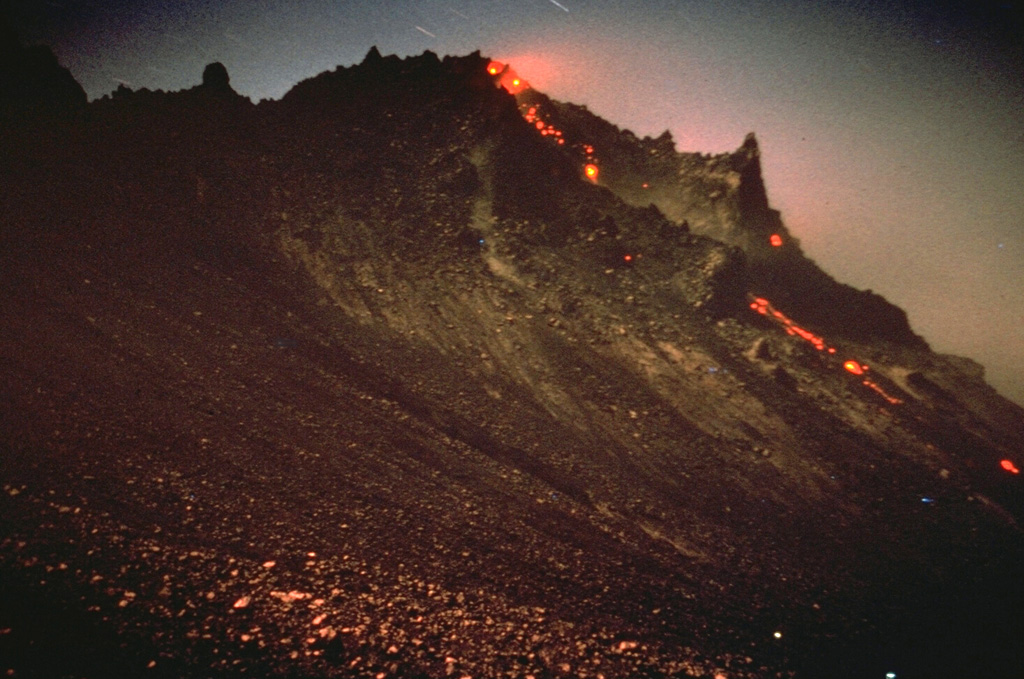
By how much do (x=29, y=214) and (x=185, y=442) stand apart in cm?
1141

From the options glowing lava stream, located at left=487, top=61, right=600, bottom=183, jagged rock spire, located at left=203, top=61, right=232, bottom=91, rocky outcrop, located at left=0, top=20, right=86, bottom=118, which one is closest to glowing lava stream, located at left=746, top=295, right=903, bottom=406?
glowing lava stream, located at left=487, top=61, right=600, bottom=183

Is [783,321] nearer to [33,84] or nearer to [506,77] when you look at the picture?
[506,77]

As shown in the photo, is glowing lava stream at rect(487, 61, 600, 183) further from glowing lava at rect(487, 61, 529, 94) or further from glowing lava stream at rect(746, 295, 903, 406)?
glowing lava stream at rect(746, 295, 903, 406)

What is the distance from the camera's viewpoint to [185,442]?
6.03 metres

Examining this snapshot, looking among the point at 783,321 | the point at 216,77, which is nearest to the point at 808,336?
the point at 783,321

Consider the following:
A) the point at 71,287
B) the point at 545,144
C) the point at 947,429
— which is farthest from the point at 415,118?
the point at 947,429

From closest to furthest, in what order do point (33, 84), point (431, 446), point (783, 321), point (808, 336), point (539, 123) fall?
point (431, 446), point (808, 336), point (783, 321), point (33, 84), point (539, 123)

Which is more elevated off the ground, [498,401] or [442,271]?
[442,271]

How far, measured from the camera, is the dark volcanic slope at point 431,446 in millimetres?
4281

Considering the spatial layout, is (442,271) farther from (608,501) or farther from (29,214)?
(29,214)

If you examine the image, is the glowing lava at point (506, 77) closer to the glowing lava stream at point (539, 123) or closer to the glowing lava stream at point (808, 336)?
the glowing lava stream at point (539, 123)

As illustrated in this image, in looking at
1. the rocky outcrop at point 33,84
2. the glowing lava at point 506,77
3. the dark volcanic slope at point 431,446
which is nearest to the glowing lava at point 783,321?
the dark volcanic slope at point 431,446

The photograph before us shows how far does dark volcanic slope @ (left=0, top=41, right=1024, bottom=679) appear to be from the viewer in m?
4.28

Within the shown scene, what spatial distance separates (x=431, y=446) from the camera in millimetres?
7348
